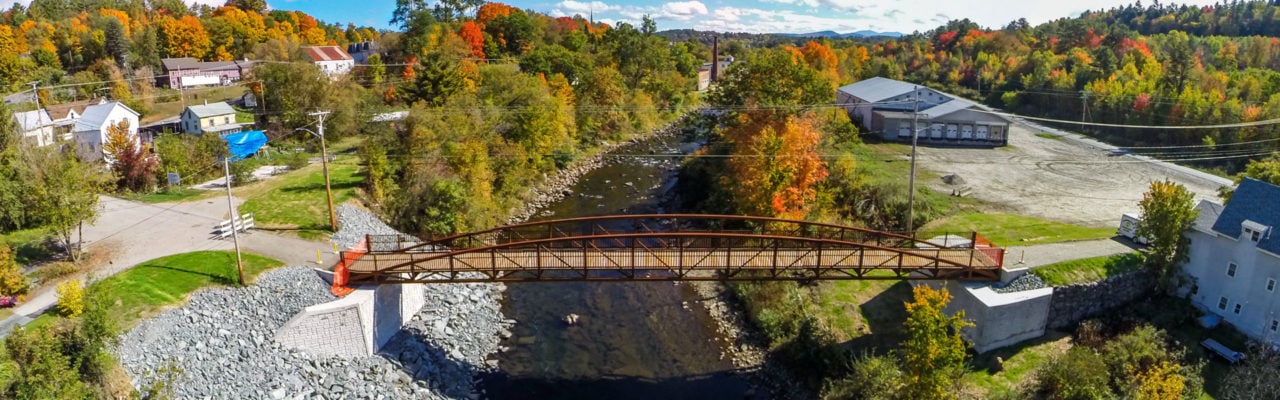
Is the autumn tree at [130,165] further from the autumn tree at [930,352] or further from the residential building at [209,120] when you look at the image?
the autumn tree at [930,352]

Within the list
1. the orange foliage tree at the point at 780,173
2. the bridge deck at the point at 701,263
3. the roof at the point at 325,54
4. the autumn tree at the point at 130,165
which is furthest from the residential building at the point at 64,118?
the orange foliage tree at the point at 780,173

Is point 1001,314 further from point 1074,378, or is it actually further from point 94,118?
point 94,118

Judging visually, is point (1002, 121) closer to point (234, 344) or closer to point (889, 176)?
point (889, 176)

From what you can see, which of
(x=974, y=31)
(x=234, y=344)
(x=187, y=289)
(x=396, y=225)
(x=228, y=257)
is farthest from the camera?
(x=974, y=31)

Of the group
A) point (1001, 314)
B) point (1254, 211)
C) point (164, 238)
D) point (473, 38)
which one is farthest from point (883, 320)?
point (473, 38)

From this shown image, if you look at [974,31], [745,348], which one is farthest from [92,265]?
[974,31]

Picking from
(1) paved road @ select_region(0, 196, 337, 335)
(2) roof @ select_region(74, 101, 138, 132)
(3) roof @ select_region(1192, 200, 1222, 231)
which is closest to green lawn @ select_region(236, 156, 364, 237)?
(1) paved road @ select_region(0, 196, 337, 335)

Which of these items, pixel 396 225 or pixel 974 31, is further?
pixel 974 31

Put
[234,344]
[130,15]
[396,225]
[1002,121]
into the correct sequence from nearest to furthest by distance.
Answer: [234,344], [396,225], [1002,121], [130,15]
